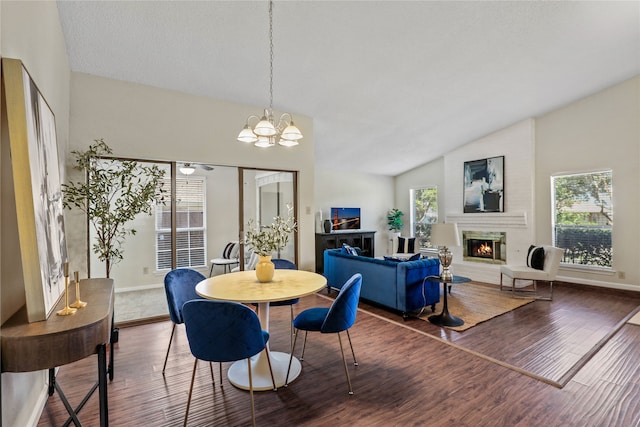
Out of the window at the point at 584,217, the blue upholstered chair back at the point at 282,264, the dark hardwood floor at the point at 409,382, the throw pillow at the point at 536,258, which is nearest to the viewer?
the dark hardwood floor at the point at 409,382

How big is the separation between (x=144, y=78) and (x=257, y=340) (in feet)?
11.6

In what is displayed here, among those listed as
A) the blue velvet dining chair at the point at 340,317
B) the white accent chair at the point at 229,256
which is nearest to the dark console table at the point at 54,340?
the blue velvet dining chair at the point at 340,317

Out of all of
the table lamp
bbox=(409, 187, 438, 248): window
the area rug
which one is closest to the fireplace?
the area rug

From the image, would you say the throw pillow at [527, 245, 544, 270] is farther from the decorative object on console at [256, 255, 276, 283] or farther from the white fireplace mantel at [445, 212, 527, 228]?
the decorative object on console at [256, 255, 276, 283]

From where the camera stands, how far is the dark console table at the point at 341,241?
6746 millimetres

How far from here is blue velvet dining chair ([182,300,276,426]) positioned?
183 cm

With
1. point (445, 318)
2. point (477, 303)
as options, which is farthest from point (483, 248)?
point (445, 318)

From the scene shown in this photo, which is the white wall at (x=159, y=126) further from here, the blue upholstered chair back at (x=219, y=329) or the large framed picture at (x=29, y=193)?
the blue upholstered chair back at (x=219, y=329)

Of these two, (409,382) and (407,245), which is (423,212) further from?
(409,382)

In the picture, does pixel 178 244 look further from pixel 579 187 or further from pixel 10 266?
pixel 579 187

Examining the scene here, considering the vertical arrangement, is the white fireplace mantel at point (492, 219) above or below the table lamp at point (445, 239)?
above

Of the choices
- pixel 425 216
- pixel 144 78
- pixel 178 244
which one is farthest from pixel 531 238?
pixel 144 78

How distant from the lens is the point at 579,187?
18.1 ft

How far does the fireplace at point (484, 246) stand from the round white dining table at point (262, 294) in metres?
4.95
